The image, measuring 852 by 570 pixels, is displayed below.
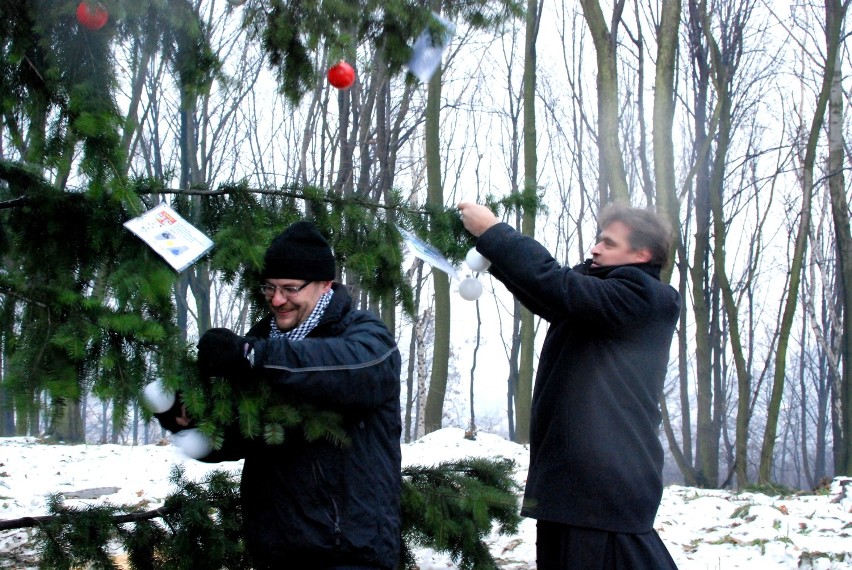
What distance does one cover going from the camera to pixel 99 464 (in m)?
8.23

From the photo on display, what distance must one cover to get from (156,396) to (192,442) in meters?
0.25

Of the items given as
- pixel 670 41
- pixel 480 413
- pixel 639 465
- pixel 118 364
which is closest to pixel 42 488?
pixel 118 364

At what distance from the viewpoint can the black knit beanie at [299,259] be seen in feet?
8.30

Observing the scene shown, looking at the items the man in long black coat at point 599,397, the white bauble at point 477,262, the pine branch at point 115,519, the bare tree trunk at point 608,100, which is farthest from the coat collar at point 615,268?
the bare tree trunk at point 608,100

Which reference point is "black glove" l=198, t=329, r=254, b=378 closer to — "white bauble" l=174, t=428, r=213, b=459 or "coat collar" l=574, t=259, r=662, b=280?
"white bauble" l=174, t=428, r=213, b=459

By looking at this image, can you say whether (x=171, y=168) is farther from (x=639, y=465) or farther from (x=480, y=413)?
(x=480, y=413)

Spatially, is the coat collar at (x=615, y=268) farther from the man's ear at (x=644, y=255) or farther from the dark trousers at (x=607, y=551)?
the dark trousers at (x=607, y=551)

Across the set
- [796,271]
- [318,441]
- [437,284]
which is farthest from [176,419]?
[796,271]

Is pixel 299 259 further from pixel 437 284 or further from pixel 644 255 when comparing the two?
pixel 437 284

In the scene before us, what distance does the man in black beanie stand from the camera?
2.28 metres

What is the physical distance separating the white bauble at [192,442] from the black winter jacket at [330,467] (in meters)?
0.11

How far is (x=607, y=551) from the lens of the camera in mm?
2469

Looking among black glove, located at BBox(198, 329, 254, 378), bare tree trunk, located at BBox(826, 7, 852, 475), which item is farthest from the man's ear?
bare tree trunk, located at BBox(826, 7, 852, 475)

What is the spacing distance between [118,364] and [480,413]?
57113mm
